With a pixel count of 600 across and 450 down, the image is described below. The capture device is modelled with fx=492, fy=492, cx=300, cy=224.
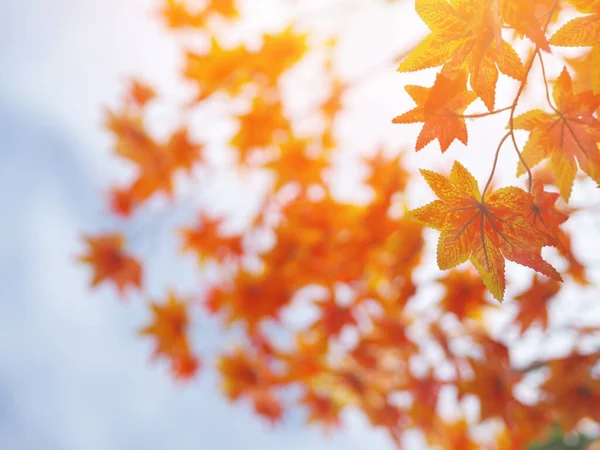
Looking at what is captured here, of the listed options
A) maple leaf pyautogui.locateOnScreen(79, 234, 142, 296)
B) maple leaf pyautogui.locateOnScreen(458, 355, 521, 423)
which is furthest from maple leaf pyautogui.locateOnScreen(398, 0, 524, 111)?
maple leaf pyautogui.locateOnScreen(79, 234, 142, 296)

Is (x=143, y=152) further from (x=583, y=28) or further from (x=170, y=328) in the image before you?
(x=583, y=28)

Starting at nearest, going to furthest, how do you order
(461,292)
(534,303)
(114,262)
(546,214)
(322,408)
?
1. (546,214)
2. (534,303)
3. (461,292)
4. (114,262)
5. (322,408)

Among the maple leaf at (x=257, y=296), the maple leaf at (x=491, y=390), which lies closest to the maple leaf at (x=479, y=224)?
the maple leaf at (x=491, y=390)

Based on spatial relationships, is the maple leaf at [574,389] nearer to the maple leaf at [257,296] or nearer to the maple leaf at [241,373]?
the maple leaf at [257,296]

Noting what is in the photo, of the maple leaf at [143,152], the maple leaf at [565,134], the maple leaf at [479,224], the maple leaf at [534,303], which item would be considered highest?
the maple leaf at [143,152]

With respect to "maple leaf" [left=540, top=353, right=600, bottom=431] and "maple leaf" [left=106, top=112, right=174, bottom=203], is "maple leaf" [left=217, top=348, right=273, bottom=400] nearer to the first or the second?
"maple leaf" [left=106, top=112, right=174, bottom=203]

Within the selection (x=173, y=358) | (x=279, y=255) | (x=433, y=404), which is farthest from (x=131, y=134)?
(x=433, y=404)

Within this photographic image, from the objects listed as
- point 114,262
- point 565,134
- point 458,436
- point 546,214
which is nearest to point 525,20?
point 565,134
